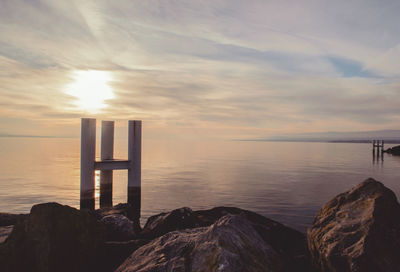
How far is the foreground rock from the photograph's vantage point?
3.88m

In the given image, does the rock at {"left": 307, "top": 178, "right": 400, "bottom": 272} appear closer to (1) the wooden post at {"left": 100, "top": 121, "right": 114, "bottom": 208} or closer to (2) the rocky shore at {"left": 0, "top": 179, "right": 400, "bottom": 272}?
(2) the rocky shore at {"left": 0, "top": 179, "right": 400, "bottom": 272}

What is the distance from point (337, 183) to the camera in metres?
27.3

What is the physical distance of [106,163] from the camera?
13477 millimetres

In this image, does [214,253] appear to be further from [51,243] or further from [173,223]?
[173,223]

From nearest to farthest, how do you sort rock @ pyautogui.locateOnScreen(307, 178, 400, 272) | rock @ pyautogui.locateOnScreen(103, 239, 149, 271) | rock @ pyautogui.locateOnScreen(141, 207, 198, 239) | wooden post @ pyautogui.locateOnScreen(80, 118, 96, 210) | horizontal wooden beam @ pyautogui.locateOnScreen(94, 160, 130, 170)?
rock @ pyautogui.locateOnScreen(307, 178, 400, 272)
rock @ pyautogui.locateOnScreen(103, 239, 149, 271)
rock @ pyautogui.locateOnScreen(141, 207, 198, 239)
wooden post @ pyautogui.locateOnScreen(80, 118, 96, 210)
horizontal wooden beam @ pyautogui.locateOnScreen(94, 160, 130, 170)

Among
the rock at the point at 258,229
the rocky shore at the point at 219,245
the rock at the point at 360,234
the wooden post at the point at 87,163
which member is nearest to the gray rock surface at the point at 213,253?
the rocky shore at the point at 219,245

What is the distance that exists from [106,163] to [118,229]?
6556 millimetres

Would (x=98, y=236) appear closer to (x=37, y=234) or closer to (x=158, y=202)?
(x=37, y=234)

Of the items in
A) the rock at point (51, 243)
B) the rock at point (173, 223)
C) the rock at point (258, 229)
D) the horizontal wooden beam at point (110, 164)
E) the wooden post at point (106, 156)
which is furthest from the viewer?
the wooden post at point (106, 156)

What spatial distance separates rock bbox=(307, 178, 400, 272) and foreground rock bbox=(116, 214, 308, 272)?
838mm

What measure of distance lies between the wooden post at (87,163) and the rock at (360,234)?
1055 centimetres

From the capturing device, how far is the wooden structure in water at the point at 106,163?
1292cm

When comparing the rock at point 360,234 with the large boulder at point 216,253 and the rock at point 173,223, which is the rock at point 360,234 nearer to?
the large boulder at point 216,253

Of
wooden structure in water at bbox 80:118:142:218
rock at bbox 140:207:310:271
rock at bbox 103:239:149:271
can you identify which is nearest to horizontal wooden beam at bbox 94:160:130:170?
wooden structure in water at bbox 80:118:142:218
